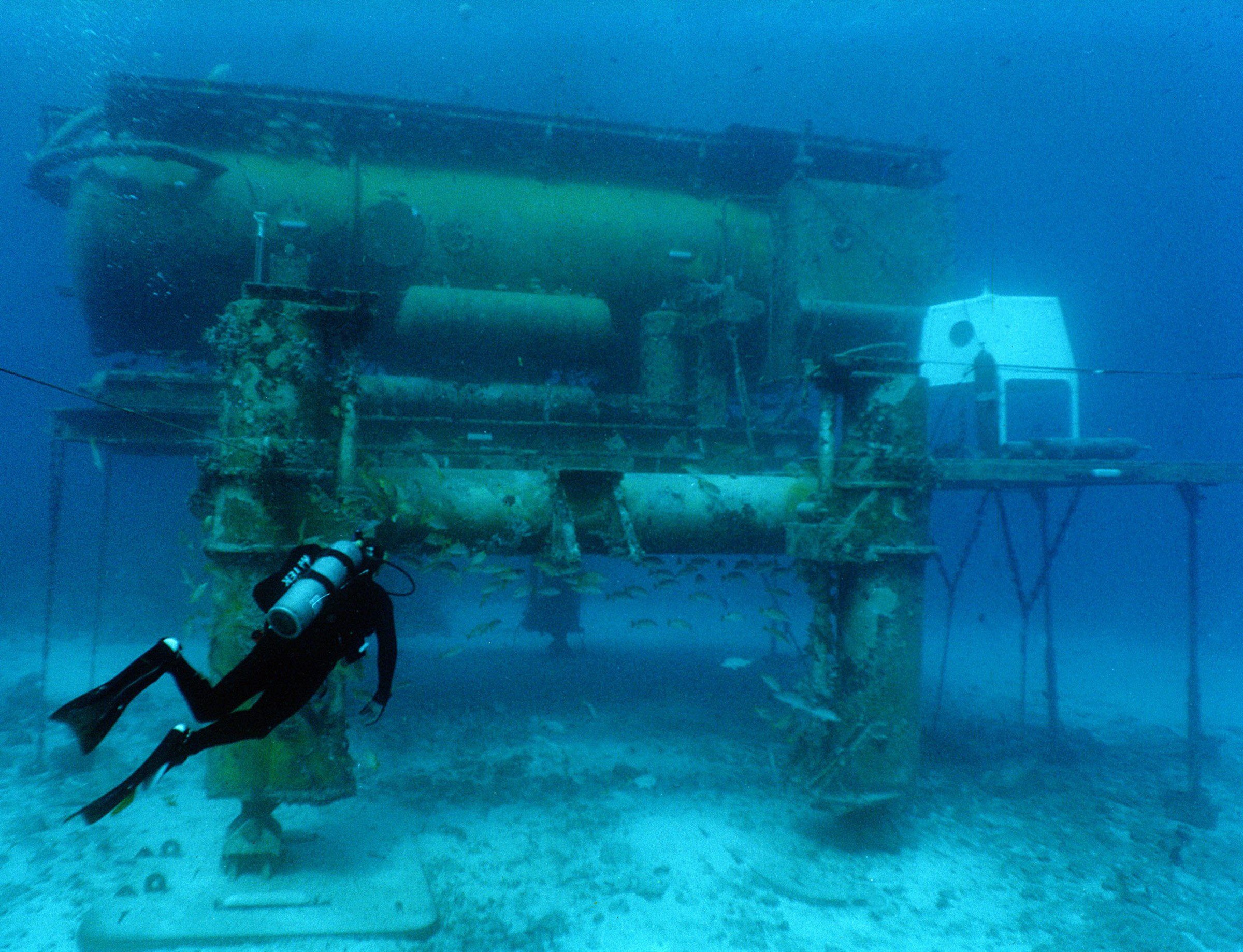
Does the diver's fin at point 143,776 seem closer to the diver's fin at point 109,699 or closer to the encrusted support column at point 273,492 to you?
the diver's fin at point 109,699

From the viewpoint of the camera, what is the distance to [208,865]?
4.68m

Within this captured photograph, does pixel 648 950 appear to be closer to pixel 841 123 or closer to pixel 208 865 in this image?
pixel 208 865

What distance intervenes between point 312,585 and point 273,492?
2282 mm

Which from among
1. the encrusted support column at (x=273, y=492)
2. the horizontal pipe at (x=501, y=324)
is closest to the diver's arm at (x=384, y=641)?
the encrusted support column at (x=273, y=492)

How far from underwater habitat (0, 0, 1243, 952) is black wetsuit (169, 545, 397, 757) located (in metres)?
0.01

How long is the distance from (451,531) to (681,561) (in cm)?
251

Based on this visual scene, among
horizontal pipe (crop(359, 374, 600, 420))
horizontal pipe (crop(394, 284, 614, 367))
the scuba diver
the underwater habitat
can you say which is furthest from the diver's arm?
horizontal pipe (crop(394, 284, 614, 367))

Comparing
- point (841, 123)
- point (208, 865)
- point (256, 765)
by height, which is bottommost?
point (208, 865)

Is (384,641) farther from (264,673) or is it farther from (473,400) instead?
(473,400)

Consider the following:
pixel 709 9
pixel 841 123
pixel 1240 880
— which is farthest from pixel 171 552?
pixel 841 123

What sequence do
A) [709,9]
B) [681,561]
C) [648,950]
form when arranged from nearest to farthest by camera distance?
[648,950] < [681,561] < [709,9]

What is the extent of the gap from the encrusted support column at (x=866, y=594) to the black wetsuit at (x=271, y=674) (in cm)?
387

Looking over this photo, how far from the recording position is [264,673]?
2.32m

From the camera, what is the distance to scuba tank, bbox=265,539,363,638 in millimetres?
2236
